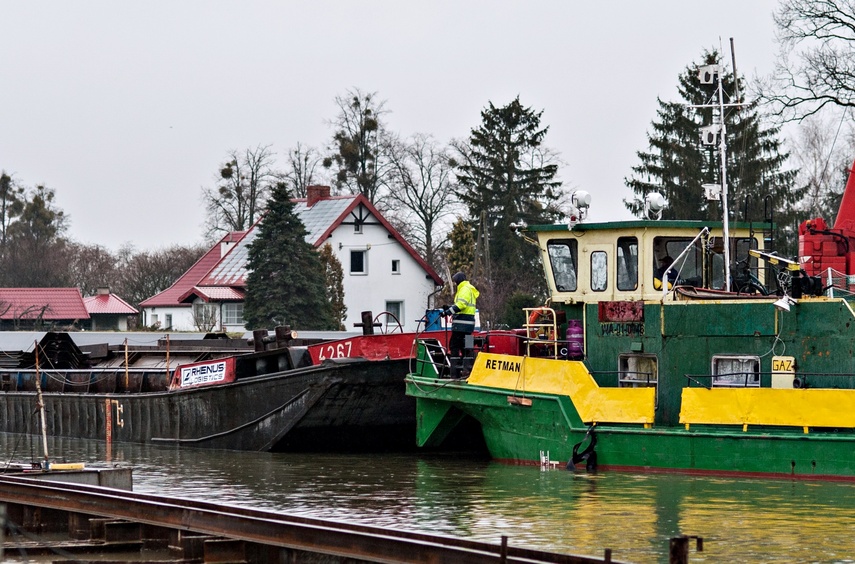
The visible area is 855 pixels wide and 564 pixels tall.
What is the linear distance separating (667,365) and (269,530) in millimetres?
7638

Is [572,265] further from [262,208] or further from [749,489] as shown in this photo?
[262,208]

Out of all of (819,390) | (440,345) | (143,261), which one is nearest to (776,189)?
(440,345)

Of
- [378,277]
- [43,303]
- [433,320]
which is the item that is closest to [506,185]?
[378,277]

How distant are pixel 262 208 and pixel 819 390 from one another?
5521 cm

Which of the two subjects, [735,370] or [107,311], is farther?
[107,311]

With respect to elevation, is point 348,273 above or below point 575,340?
above

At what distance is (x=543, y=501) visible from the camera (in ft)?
44.9

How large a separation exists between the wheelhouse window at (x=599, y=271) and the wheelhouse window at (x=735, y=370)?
1898mm

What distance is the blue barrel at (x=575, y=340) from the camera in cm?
1669

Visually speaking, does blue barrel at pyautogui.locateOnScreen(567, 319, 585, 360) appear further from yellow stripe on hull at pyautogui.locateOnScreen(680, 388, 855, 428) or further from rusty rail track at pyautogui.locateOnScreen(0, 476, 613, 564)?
rusty rail track at pyautogui.locateOnScreen(0, 476, 613, 564)

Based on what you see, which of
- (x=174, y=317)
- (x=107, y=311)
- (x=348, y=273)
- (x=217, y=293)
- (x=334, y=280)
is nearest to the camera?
Result: (x=334, y=280)

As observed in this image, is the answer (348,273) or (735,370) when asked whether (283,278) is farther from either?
(735,370)

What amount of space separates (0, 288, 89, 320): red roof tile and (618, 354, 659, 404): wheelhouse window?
144 feet

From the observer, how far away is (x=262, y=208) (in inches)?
2665
